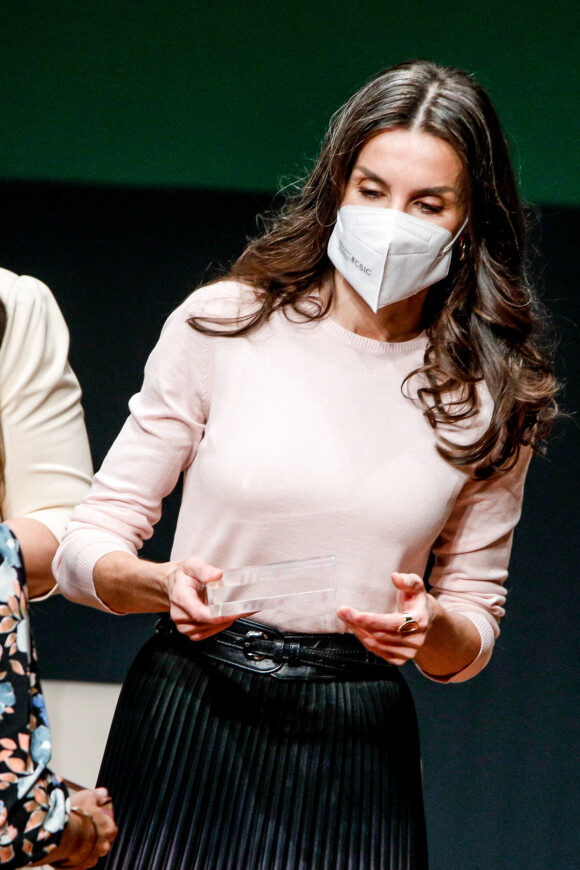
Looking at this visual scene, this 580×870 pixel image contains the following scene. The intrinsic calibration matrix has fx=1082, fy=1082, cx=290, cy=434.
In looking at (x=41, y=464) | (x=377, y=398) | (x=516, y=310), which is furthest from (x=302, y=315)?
(x=41, y=464)

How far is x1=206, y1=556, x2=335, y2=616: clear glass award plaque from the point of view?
130 centimetres

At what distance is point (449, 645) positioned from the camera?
1.60m

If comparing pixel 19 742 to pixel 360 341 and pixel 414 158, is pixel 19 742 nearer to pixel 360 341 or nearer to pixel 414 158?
pixel 360 341

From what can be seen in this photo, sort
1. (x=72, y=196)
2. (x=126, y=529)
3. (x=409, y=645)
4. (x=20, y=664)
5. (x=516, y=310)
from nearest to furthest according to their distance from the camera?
(x=20, y=664) → (x=409, y=645) → (x=126, y=529) → (x=516, y=310) → (x=72, y=196)

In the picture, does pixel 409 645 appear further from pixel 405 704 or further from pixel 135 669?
pixel 135 669

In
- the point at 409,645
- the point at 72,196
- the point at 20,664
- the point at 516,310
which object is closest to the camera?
the point at 20,664

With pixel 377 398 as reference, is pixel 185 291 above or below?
below

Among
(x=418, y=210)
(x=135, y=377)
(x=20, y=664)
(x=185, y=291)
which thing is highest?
(x=418, y=210)

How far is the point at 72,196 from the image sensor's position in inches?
112

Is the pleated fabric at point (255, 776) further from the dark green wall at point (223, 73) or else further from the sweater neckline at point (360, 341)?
the dark green wall at point (223, 73)

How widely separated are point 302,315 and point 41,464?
1.50 feet

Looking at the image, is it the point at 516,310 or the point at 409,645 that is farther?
the point at 516,310

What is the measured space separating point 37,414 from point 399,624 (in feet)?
2.17

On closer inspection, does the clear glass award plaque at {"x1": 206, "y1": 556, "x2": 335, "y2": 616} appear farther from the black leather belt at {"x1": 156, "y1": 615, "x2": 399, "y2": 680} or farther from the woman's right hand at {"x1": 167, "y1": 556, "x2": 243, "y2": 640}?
the black leather belt at {"x1": 156, "y1": 615, "x2": 399, "y2": 680}
